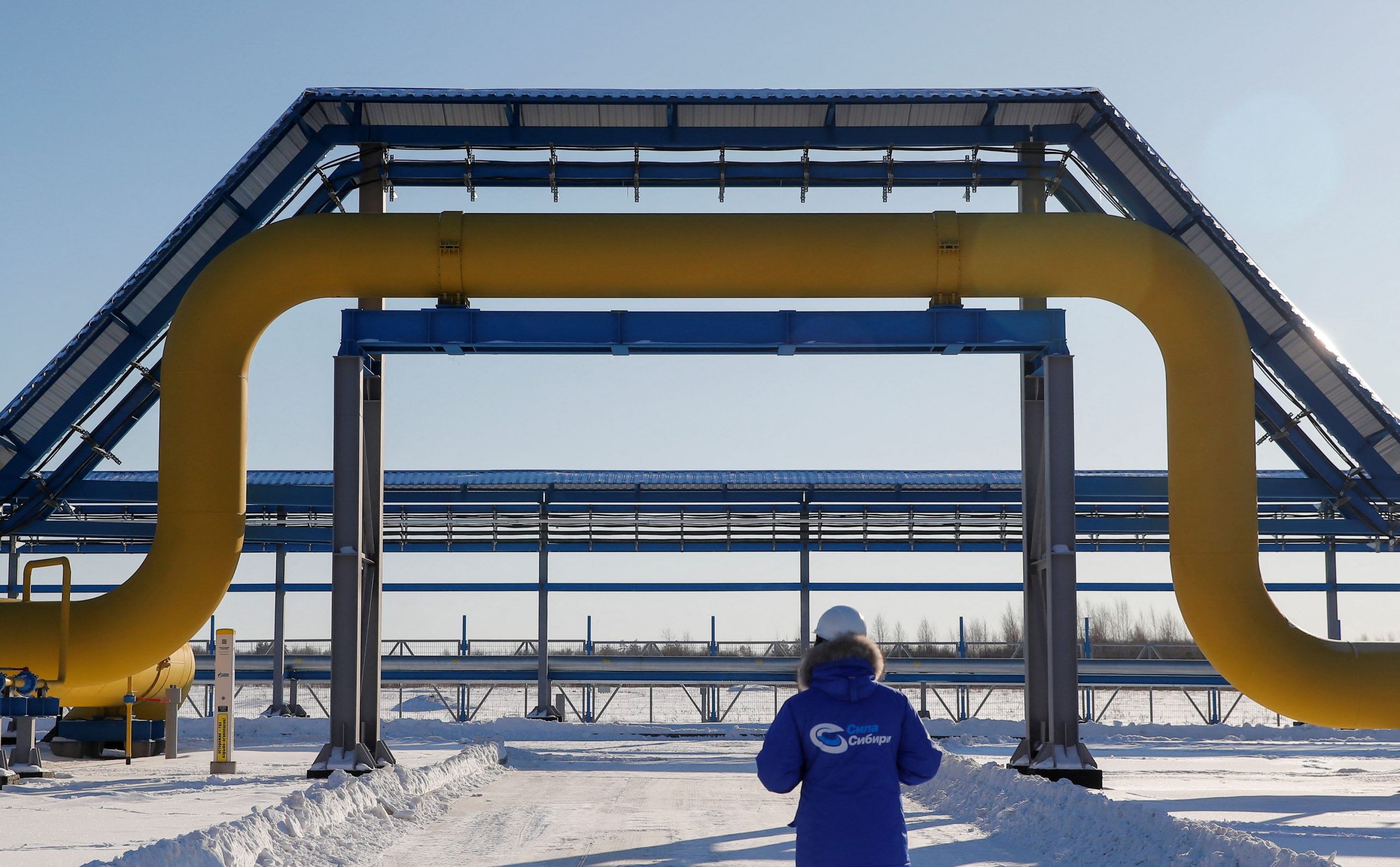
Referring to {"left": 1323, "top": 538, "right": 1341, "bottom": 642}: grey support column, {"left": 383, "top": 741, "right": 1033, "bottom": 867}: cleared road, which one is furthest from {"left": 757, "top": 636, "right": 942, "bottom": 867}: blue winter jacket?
{"left": 1323, "top": 538, "right": 1341, "bottom": 642}: grey support column

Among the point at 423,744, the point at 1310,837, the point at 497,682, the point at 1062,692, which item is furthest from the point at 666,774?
the point at 497,682

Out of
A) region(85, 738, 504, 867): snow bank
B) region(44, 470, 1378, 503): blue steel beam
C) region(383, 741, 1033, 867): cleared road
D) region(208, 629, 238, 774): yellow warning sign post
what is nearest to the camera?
region(85, 738, 504, 867): snow bank

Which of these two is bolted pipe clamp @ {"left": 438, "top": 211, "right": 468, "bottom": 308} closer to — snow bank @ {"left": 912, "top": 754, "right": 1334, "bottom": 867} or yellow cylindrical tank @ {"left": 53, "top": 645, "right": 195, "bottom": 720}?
snow bank @ {"left": 912, "top": 754, "right": 1334, "bottom": 867}

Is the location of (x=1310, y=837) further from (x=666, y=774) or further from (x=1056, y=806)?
(x=666, y=774)

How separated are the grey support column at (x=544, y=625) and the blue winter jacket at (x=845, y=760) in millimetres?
26971

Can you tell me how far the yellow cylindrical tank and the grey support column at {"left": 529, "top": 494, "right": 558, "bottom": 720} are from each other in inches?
357

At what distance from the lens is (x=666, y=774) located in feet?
66.4

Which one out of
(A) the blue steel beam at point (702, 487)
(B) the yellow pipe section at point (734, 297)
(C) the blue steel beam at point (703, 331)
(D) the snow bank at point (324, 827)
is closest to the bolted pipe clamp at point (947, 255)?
(B) the yellow pipe section at point (734, 297)

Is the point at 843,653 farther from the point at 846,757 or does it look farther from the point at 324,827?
the point at 324,827

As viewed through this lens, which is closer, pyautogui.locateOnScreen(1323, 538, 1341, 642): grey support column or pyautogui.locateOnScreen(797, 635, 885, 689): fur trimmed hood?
pyautogui.locateOnScreen(797, 635, 885, 689): fur trimmed hood

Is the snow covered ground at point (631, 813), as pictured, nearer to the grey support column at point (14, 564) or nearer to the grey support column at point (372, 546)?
the grey support column at point (372, 546)

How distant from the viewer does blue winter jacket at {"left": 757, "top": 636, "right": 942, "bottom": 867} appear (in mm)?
4832

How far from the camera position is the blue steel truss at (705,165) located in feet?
58.7

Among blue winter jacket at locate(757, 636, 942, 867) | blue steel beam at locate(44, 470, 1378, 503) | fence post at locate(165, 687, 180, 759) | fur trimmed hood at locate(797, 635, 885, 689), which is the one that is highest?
blue steel beam at locate(44, 470, 1378, 503)
